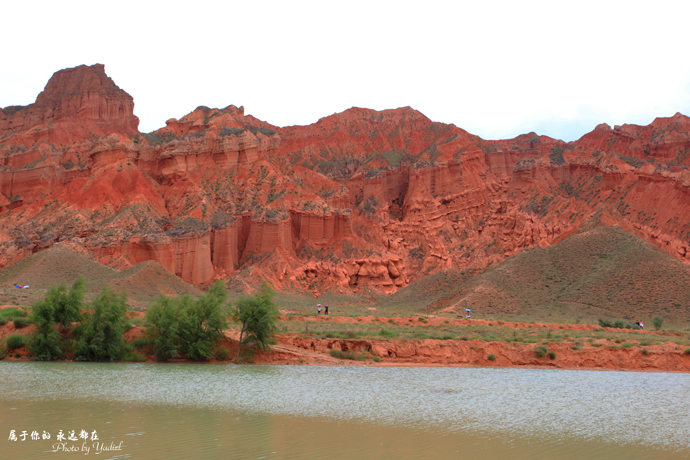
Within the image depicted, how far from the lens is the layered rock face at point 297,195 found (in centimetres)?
8394

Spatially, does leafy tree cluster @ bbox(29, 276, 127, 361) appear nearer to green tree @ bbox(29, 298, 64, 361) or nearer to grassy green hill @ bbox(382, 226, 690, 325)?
green tree @ bbox(29, 298, 64, 361)

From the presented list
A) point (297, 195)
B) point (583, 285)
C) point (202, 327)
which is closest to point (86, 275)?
point (202, 327)

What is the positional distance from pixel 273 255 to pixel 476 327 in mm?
47859

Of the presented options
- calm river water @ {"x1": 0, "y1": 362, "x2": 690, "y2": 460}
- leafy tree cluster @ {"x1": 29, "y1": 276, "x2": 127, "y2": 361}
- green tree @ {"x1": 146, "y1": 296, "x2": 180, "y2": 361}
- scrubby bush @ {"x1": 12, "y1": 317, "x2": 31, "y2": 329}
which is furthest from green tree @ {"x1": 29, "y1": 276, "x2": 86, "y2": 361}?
green tree @ {"x1": 146, "y1": 296, "x2": 180, "y2": 361}

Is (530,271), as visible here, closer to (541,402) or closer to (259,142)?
(541,402)

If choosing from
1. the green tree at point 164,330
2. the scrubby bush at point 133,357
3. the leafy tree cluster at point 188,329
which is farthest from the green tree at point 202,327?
the scrubby bush at point 133,357

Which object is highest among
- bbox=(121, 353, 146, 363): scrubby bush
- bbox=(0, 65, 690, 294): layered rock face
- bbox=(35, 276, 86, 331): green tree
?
bbox=(0, 65, 690, 294): layered rock face

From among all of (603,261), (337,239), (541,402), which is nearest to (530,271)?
(603,261)

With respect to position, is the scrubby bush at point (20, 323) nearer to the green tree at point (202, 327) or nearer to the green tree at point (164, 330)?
the green tree at point (164, 330)

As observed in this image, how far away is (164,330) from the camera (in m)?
36.7

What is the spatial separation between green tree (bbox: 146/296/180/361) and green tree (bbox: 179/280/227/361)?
431 millimetres

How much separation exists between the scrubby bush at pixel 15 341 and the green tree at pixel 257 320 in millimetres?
12790

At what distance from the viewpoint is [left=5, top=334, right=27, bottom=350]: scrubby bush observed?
1416 inches

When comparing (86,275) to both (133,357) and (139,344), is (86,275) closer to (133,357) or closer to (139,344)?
(139,344)
